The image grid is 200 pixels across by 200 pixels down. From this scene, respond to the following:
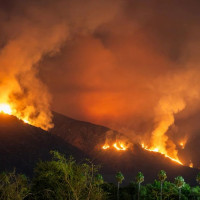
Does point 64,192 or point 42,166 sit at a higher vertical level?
point 42,166

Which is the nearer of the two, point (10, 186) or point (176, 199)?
point (10, 186)

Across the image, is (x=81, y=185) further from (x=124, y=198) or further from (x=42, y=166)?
(x=124, y=198)

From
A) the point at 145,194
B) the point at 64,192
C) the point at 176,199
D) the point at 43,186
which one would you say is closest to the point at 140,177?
the point at 145,194

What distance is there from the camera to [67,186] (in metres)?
37.0

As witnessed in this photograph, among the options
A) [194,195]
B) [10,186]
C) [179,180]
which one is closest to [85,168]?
[10,186]

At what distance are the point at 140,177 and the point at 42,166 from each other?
1778 inches

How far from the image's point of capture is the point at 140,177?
105188 millimetres

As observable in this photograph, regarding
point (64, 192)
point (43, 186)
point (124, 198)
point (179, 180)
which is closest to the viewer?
point (64, 192)

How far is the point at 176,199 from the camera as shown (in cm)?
10362

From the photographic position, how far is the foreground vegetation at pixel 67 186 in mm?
35688

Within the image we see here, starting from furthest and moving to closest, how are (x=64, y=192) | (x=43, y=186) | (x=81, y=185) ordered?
(x=43, y=186) → (x=64, y=192) → (x=81, y=185)

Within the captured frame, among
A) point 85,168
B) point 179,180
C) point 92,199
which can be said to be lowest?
point 92,199

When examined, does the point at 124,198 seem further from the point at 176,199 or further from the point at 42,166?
the point at 42,166

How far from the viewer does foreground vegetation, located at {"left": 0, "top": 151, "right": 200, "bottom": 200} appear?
35.7m
